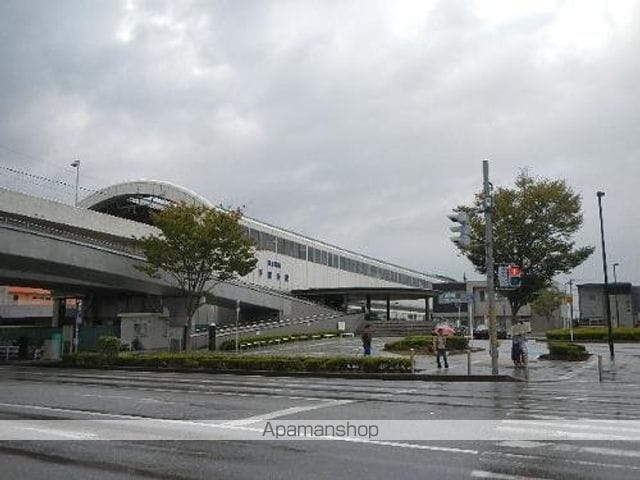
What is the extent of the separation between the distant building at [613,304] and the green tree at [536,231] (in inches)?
1409

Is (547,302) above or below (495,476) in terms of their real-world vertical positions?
above

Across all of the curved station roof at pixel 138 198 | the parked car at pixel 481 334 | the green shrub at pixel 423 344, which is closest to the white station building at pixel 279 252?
the curved station roof at pixel 138 198

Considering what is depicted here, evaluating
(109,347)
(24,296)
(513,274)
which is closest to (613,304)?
(513,274)

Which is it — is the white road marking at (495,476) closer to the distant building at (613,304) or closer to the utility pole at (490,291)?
the utility pole at (490,291)

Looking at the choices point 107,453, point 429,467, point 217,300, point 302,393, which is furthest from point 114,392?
point 217,300

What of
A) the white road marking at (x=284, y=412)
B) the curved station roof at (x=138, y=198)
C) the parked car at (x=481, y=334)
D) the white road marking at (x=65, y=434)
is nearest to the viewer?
the white road marking at (x=65, y=434)

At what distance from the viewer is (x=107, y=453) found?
9086 mm

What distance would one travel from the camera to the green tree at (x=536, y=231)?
30.3m

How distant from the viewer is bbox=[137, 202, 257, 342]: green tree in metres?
39.0

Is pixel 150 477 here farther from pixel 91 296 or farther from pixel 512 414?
pixel 91 296

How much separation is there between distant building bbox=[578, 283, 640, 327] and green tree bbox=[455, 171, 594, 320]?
35.8 m

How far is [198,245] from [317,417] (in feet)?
A: 89.7

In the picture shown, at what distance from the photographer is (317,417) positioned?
12.6 meters

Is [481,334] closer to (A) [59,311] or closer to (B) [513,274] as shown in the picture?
(B) [513,274]
